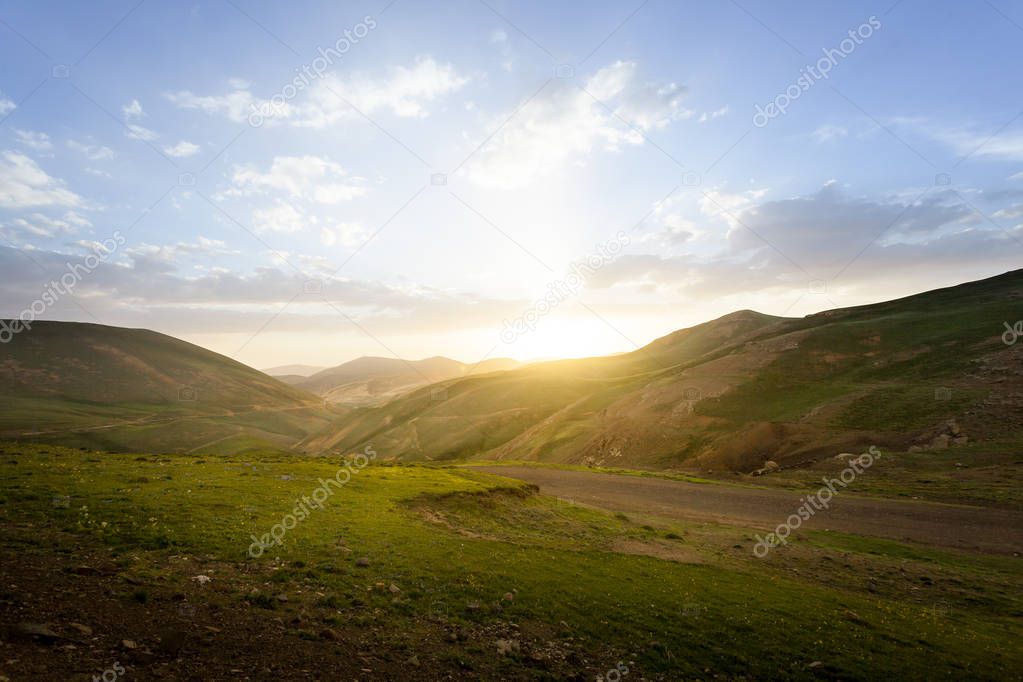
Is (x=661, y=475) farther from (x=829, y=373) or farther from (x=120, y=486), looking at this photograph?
(x=120, y=486)

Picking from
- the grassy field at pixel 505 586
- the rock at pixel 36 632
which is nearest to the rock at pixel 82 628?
the rock at pixel 36 632

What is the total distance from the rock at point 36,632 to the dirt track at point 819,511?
35.6 meters

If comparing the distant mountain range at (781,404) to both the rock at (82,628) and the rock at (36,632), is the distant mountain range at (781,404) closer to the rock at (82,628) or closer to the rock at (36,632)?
the rock at (82,628)

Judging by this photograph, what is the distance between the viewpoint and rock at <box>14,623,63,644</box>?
37.5 ft

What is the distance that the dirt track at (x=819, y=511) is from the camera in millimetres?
33531

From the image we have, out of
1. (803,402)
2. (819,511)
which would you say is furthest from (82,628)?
(803,402)

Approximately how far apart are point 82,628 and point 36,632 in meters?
0.88

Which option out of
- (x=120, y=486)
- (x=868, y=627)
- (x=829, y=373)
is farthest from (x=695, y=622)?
(x=829, y=373)

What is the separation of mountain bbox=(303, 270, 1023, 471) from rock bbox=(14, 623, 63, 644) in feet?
223

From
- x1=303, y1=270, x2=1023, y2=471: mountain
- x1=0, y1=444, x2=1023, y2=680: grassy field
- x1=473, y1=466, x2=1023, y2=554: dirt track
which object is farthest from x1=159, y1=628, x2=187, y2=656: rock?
x1=303, y1=270, x2=1023, y2=471: mountain

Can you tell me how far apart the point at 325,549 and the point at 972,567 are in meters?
35.1

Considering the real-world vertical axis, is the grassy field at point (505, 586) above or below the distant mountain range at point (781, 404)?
below

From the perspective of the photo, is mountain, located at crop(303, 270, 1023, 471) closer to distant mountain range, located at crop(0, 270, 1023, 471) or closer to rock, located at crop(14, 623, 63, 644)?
distant mountain range, located at crop(0, 270, 1023, 471)

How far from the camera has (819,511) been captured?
4088cm
